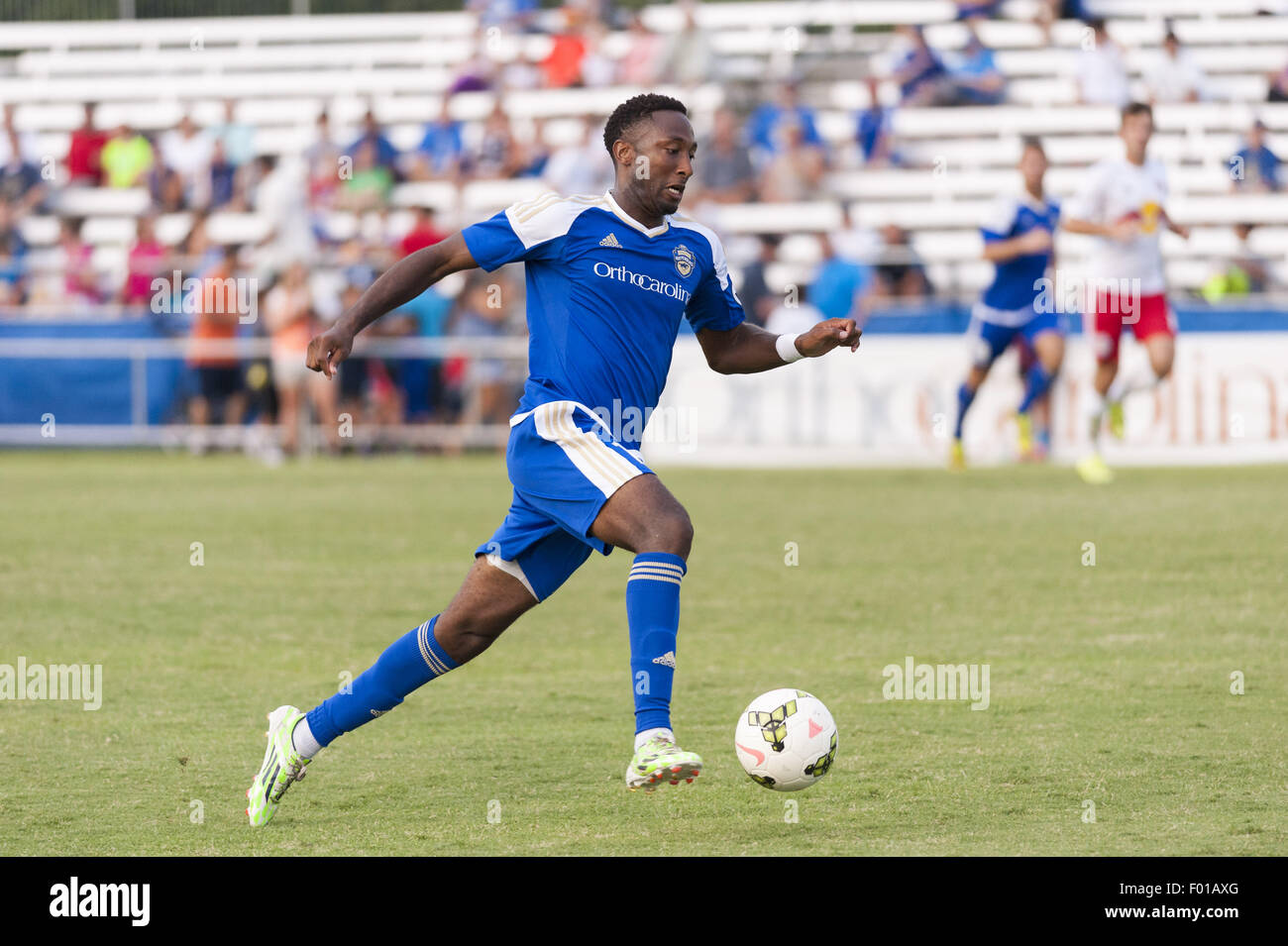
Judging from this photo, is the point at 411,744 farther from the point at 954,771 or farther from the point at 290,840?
the point at 954,771

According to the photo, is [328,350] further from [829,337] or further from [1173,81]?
[1173,81]

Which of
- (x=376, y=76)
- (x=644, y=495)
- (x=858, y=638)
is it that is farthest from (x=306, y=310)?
(x=644, y=495)

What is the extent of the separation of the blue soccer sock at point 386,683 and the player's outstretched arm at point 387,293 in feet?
3.04

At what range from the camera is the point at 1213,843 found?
5.22 metres

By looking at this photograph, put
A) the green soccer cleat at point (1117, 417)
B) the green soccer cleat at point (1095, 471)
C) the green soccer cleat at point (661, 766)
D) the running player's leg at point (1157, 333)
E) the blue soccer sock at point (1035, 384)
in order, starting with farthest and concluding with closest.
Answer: the blue soccer sock at point (1035, 384) < the green soccer cleat at point (1117, 417) < the green soccer cleat at point (1095, 471) < the running player's leg at point (1157, 333) < the green soccer cleat at point (661, 766)

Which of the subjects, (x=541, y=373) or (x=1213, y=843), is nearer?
(x=1213, y=843)

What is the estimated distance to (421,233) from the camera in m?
20.7

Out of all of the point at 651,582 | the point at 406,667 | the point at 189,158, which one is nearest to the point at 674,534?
the point at 651,582

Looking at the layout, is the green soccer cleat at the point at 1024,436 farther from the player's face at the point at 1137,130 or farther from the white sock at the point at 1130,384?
the player's face at the point at 1137,130

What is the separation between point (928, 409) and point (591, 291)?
12921mm

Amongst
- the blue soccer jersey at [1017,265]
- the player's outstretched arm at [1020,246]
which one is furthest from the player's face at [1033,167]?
the player's outstretched arm at [1020,246]

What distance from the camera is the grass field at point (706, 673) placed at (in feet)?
18.6

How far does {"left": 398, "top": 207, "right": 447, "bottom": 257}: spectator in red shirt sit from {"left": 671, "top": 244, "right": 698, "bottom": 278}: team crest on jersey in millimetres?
14485
